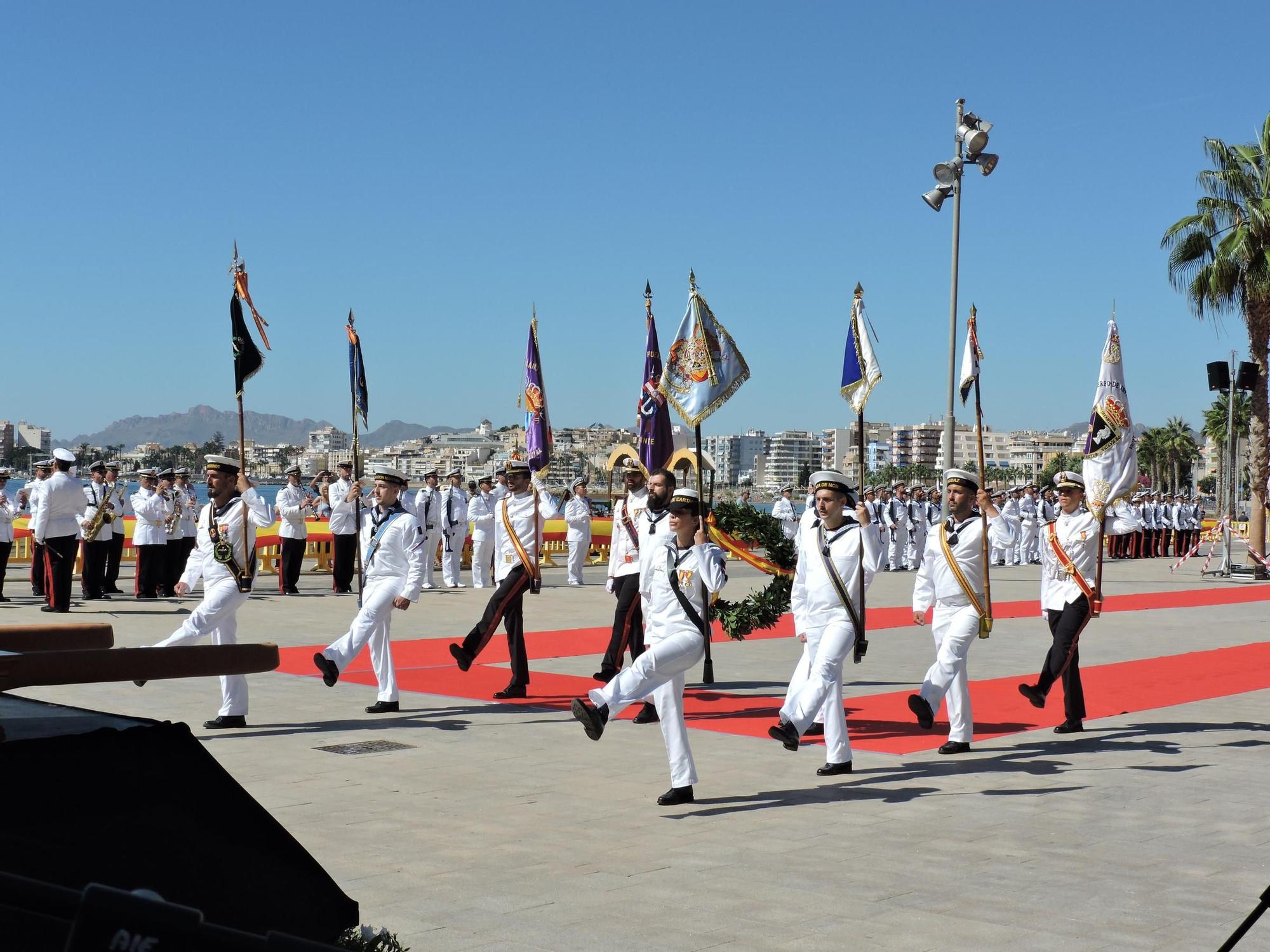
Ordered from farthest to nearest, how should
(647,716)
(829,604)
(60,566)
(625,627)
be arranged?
1. (60,566)
2. (625,627)
3. (647,716)
4. (829,604)

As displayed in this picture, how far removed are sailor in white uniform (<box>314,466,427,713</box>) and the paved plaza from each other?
35cm

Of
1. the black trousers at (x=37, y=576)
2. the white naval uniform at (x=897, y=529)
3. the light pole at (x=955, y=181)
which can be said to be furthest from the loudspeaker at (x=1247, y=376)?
the black trousers at (x=37, y=576)

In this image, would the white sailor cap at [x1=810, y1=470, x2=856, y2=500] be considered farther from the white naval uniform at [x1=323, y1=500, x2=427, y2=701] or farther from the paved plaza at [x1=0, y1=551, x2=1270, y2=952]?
the white naval uniform at [x1=323, y1=500, x2=427, y2=701]

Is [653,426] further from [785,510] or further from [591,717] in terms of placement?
[785,510]

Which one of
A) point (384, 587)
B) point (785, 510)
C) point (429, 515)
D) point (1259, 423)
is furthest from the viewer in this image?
point (785, 510)

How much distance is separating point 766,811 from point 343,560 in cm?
1567

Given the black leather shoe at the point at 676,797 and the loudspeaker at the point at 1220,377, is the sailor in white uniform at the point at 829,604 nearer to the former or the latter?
the black leather shoe at the point at 676,797

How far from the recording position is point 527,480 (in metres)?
12.7

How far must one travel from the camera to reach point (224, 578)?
1016 centimetres

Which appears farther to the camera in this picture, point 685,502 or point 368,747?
point 368,747

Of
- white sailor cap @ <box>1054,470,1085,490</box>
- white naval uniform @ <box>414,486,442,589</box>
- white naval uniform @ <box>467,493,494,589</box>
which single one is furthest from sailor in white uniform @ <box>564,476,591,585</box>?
white sailor cap @ <box>1054,470,1085,490</box>

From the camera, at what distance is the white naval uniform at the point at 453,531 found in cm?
2458

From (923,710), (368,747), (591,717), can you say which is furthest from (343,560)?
(591,717)

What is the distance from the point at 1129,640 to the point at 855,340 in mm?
6510
